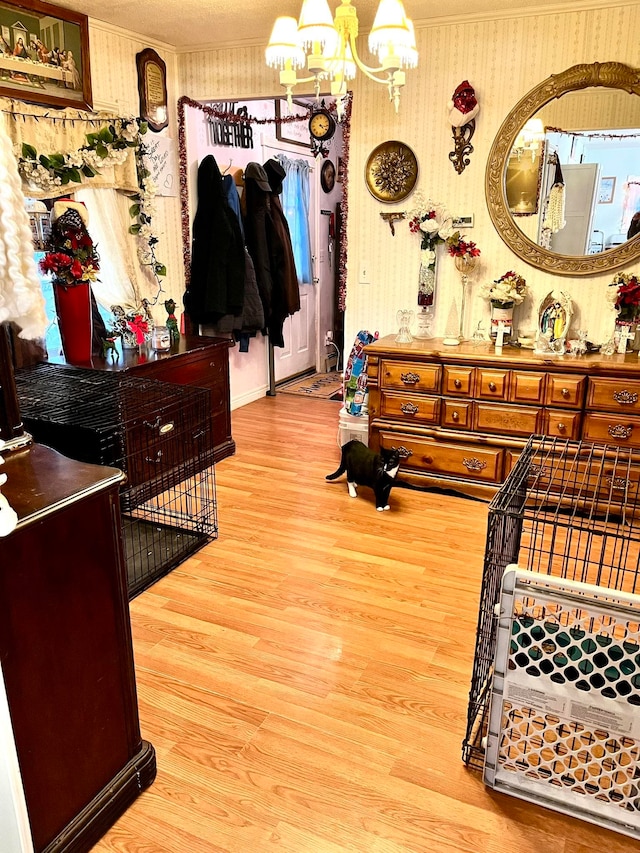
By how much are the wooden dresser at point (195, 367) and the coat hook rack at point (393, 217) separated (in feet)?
→ 4.16

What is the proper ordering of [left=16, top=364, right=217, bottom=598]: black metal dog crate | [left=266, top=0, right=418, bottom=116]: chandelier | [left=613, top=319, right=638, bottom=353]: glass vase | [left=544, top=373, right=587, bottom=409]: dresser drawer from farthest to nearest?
[left=613, top=319, right=638, bottom=353]: glass vase → [left=544, top=373, right=587, bottom=409]: dresser drawer → [left=16, top=364, right=217, bottom=598]: black metal dog crate → [left=266, top=0, right=418, bottom=116]: chandelier

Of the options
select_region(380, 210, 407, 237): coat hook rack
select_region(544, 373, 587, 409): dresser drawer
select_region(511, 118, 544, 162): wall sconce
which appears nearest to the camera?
select_region(544, 373, 587, 409): dresser drawer

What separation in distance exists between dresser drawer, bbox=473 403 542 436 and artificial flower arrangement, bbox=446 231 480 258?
92cm

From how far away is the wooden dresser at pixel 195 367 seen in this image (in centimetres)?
348

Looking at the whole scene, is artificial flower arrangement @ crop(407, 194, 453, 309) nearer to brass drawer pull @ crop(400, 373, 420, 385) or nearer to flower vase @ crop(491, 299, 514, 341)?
flower vase @ crop(491, 299, 514, 341)

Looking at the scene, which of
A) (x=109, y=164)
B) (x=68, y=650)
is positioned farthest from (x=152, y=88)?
(x=68, y=650)

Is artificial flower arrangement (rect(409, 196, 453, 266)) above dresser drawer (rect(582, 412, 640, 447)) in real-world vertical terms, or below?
above

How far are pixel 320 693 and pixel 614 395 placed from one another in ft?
7.08

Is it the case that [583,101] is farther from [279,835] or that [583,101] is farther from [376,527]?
[279,835]

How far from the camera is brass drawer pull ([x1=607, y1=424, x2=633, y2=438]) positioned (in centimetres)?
325

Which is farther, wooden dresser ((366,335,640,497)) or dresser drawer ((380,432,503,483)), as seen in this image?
dresser drawer ((380,432,503,483))

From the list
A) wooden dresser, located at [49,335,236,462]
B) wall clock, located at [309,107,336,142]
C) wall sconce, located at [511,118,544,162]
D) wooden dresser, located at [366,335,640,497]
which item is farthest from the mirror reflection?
wooden dresser, located at [49,335,236,462]

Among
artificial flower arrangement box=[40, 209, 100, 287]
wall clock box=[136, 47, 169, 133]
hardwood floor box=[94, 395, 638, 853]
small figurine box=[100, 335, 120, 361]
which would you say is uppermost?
wall clock box=[136, 47, 169, 133]

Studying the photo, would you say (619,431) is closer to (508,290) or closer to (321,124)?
(508,290)
